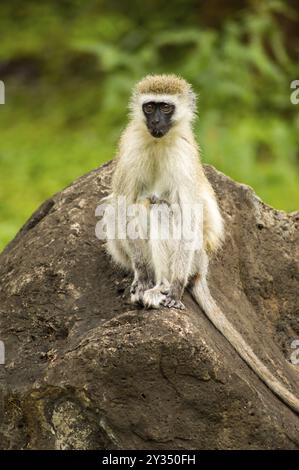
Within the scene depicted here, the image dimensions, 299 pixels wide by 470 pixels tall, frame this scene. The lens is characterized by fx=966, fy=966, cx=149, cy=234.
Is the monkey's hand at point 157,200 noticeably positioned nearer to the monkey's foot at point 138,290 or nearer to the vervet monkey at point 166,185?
the vervet monkey at point 166,185

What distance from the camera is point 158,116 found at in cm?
739

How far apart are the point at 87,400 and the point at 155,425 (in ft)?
1.54

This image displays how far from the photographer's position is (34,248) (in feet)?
24.7

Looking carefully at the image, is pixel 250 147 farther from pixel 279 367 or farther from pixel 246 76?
pixel 279 367

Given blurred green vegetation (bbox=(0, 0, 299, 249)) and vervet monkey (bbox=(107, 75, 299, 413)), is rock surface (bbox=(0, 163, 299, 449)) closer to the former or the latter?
vervet monkey (bbox=(107, 75, 299, 413))

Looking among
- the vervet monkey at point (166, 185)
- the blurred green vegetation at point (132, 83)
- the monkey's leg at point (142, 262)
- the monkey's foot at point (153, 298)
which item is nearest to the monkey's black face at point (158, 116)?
the vervet monkey at point (166, 185)

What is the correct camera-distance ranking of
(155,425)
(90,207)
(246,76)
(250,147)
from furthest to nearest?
(246,76), (250,147), (90,207), (155,425)

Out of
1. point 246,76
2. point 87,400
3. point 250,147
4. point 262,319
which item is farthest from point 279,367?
point 246,76

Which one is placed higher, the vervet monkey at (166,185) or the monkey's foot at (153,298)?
the vervet monkey at (166,185)

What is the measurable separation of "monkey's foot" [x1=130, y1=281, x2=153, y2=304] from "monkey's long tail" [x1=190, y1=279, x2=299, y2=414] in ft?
1.27

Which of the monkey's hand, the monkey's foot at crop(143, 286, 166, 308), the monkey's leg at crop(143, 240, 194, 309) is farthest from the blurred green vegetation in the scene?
the monkey's foot at crop(143, 286, 166, 308)

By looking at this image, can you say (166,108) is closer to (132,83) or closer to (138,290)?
(138,290)

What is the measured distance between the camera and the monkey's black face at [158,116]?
24.1ft

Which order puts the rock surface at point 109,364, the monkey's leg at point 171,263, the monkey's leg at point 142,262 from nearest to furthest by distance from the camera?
the rock surface at point 109,364 → the monkey's leg at point 171,263 → the monkey's leg at point 142,262
